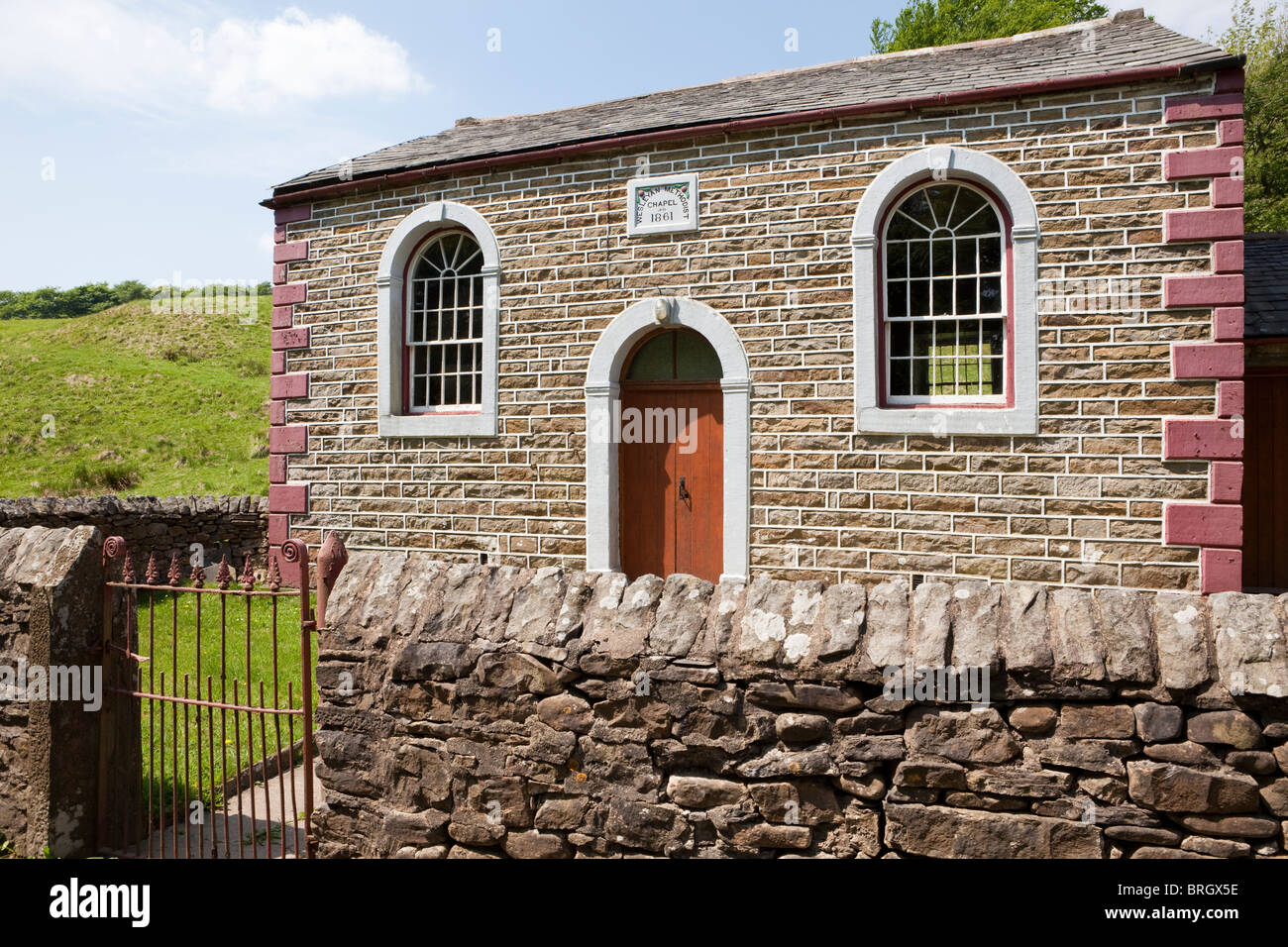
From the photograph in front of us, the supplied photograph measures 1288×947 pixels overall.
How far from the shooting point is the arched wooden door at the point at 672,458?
8.24 m

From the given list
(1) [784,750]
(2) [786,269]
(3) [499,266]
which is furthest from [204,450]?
(1) [784,750]

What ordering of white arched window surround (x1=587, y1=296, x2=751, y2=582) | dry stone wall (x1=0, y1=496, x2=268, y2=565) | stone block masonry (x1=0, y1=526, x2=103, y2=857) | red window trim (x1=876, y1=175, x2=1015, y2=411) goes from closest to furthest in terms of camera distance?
stone block masonry (x1=0, y1=526, x2=103, y2=857), red window trim (x1=876, y1=175, x2=1015, y2=411), white arched window surround (x1=587, y1=296, x2=751, y2=582), dry stone wall (x1=0, y1=496, x2=268, y2=565)

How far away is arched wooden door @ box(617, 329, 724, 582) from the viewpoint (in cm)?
824

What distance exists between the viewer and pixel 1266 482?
8742 mm

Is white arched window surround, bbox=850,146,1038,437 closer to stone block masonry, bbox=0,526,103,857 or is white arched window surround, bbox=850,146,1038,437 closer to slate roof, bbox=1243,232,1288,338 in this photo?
slate roof, bbox=1243,232,1288,338

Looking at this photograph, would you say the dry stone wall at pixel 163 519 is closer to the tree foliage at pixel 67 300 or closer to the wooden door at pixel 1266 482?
the wooden door at pixel 1266 482

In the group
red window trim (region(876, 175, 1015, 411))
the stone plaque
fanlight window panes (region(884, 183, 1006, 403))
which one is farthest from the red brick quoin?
the stone plaque

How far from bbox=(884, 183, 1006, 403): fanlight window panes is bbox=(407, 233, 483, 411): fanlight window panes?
15.0 feet

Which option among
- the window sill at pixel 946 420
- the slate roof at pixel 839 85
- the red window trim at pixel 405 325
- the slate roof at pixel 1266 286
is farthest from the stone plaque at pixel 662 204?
the slate roof at pixel 1266 286

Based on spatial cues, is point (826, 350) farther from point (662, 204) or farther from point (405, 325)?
point (405, 325)

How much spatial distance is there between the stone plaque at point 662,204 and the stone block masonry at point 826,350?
110 mm

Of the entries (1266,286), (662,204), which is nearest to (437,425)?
(662,204)
